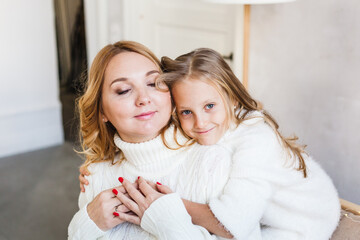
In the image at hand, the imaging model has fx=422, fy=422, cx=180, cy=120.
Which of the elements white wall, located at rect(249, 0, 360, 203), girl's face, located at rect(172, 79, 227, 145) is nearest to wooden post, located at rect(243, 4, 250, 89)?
white wall, located at rect(249, 0, 360, 203)

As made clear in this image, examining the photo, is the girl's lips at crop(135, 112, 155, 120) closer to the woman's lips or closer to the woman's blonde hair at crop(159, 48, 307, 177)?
the woman's lips

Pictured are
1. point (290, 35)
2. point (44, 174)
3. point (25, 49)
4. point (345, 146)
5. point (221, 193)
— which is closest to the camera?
point (221, 193)

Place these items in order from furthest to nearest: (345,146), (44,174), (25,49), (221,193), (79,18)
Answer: (79,18) < (25,49) < (44,174) < (345,146) < (221,193)

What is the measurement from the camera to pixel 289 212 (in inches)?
50.5

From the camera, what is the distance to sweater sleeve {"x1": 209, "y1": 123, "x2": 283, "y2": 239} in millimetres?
1138

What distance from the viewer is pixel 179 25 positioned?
2.97 meters

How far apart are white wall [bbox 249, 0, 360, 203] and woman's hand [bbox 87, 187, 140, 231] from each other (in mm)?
1130

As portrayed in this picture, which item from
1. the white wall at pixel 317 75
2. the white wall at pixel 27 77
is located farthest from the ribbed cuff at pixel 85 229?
the white wall at pixel 27 77

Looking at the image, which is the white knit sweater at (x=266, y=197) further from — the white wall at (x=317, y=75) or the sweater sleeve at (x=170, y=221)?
the white wall at (x=317, y=75)

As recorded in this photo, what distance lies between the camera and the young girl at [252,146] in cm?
120

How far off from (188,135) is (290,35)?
40.3 inches

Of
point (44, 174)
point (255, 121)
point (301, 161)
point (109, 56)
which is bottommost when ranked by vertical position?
point (44, 174)

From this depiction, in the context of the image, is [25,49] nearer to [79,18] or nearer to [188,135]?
[79,18]

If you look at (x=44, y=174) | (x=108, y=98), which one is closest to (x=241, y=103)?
(x=108, y=98)
